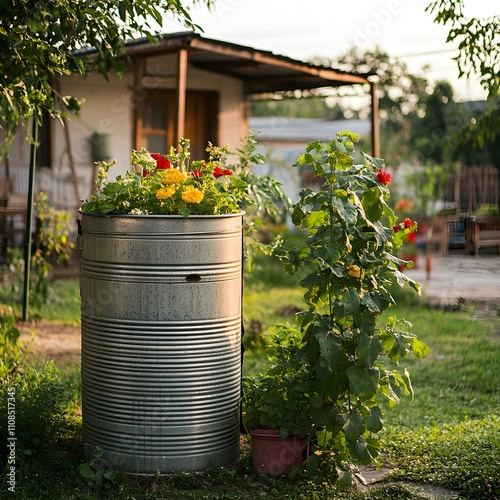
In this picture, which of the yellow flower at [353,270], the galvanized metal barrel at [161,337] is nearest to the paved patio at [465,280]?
the yellow flower at [353,270]

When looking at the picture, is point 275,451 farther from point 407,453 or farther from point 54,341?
point 54,341

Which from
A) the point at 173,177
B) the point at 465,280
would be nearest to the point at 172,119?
the point at 465,280

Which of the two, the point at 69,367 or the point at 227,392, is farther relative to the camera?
the point at 69,367

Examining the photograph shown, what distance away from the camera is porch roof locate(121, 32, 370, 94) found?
30.6 feet

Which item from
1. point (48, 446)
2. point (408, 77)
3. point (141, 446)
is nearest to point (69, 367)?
→ point (48, 446)

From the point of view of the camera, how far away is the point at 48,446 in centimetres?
468

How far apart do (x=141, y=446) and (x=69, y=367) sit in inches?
104

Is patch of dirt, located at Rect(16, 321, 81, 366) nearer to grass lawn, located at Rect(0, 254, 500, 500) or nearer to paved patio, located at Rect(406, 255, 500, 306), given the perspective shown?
grass lawn, located at Rect(0, 254, 500, 500)

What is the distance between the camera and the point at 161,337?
4.17 m

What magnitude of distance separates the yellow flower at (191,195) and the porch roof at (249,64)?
4.48 meters

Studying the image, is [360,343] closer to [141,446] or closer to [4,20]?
[141,446]

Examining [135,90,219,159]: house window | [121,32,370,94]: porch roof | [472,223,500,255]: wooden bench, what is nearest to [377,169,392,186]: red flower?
[121,32,370,94]: porch roof

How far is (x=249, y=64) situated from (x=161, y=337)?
25.1 ft

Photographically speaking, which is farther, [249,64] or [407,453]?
[249,64]
